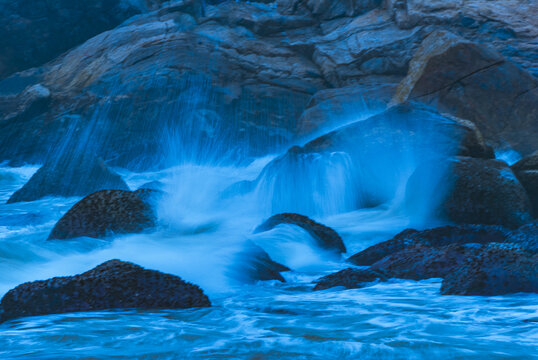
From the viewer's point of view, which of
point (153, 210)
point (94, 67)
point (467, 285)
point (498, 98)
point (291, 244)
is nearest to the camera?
point (467, 285)

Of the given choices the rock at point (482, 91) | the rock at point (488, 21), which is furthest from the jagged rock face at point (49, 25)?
the rock at point (482, 91)

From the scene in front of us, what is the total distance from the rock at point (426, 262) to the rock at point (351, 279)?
18 centimetres

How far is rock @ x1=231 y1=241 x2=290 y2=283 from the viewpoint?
214 inches

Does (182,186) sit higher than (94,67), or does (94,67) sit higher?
(94,67)

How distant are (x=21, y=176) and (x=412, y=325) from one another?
53.5 feet

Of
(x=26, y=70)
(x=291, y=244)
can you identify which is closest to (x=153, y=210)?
(x=291, y=244)

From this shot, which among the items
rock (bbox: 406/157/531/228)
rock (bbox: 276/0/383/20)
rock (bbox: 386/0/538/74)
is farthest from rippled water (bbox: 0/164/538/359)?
rock (bbox: 276/0/383/20)

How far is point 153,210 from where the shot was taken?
7.94 metres

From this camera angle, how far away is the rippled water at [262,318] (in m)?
2.84

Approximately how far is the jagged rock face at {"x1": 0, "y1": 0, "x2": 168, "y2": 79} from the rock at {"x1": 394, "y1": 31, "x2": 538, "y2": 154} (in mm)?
14419

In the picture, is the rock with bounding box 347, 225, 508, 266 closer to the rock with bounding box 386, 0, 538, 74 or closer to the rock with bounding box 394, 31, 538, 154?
the rock with bounding box 394, 31, 538, 154

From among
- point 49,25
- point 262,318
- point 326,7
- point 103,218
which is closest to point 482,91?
point 103,218

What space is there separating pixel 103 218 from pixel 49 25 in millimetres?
17712

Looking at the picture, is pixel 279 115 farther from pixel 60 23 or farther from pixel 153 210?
pixel 60 23
